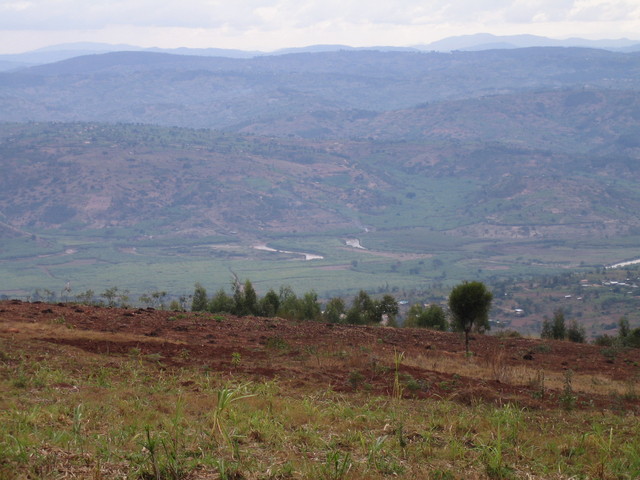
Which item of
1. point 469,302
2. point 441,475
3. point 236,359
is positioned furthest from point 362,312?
point 441,475

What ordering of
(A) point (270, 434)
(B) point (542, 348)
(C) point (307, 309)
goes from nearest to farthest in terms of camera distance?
(A) point (270, 434)
(B) point (542, 348)
(C) point (307, 309)

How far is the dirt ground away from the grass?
1304mm

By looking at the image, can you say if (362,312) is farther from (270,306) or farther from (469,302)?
(469,302)

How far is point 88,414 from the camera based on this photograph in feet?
28.9

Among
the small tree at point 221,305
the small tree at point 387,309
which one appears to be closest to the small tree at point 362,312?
the small tree at point 387,309

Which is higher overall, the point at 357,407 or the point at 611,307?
the point at 357,407

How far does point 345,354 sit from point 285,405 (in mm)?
6225

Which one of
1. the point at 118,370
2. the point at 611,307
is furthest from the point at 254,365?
the point at 611,307

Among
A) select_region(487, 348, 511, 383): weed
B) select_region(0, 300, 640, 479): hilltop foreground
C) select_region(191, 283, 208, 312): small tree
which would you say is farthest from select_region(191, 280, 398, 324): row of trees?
select_region(487, 348, 511, 383): weed

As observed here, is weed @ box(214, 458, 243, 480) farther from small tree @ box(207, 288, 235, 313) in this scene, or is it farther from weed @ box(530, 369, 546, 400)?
small tree @ box(207, 288, 235, 313)

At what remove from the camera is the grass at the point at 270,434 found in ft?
22.4

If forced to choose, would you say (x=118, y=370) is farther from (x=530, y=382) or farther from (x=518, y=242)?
(x=518, y=242)

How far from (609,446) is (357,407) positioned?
11.8 ft

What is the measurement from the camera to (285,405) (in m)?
10.0
